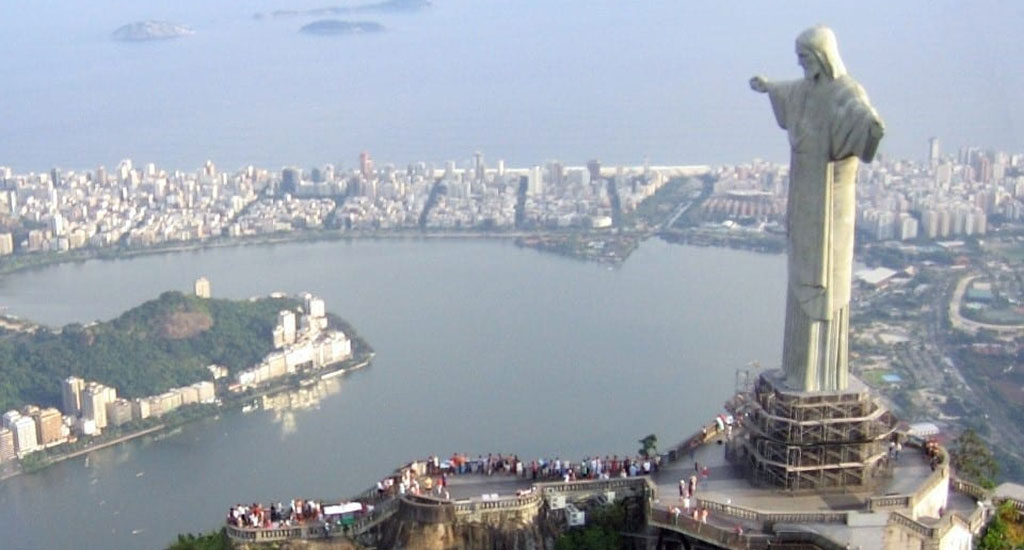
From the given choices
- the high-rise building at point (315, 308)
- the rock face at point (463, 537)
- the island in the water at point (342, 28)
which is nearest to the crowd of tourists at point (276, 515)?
the rock face at point (463, 537)

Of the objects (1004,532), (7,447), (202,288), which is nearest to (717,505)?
(1004,532)

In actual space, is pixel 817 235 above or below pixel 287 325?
above

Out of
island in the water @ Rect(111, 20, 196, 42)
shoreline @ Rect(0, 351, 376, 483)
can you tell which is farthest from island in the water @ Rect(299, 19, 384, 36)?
shoreline @ Rect(0, 351, 376, 483)

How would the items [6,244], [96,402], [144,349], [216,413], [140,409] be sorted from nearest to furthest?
[96,402], [140,409], [216,413], [144,349], [6,244]

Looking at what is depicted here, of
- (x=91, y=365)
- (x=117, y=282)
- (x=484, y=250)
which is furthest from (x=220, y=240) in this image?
(x=91, y=365)

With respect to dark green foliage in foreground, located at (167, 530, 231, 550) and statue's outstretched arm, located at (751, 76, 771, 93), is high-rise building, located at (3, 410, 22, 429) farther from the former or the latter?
statue's outstretched arm, located at (751, 76, 771, 93)

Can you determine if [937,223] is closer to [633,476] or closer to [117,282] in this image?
[117,282]

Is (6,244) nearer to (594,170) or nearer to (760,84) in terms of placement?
(594,170)
